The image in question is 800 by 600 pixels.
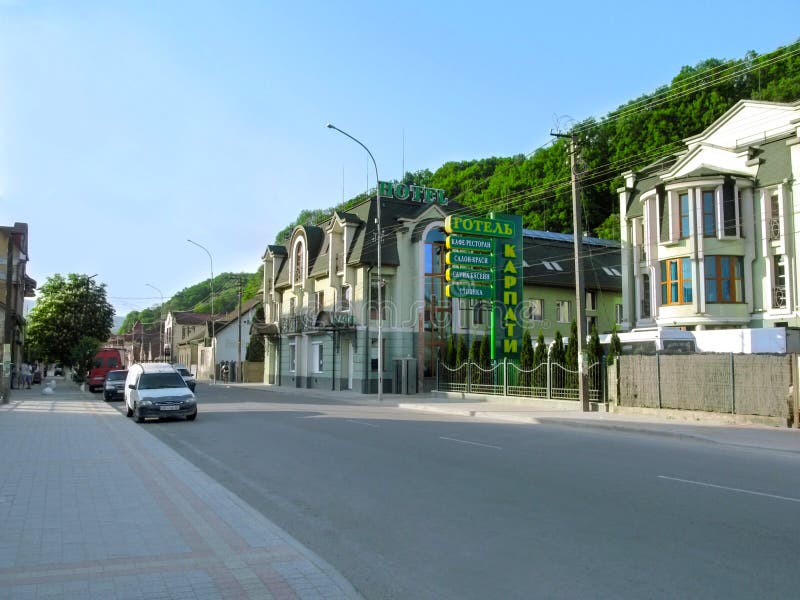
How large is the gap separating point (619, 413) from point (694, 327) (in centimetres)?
1359

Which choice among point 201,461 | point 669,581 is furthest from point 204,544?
point 201,461

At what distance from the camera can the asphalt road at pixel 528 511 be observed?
562 cm

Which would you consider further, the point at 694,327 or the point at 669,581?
the point at 694,327

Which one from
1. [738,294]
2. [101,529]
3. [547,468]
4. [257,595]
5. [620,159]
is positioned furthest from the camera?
[620,159]

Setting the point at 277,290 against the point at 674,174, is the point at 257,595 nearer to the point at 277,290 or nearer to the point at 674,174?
the point at 674,174

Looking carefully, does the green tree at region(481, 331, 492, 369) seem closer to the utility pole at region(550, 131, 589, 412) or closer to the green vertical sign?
the green vertical sign

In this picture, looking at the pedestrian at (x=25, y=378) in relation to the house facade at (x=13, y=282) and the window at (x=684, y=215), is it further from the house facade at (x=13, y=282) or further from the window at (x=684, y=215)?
the window at (x=684, y=215)

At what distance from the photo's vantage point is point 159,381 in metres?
21.8

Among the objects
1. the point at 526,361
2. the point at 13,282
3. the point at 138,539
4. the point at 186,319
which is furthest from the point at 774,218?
the point at 186,319

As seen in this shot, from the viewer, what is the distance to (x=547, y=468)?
1143cm

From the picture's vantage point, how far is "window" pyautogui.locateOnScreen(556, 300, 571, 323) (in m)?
46.6

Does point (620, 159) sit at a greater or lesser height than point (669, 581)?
greater

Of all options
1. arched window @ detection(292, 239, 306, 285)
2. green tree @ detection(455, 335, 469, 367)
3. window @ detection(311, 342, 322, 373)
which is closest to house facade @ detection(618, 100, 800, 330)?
green tree @ detection(455, 335, 469, 367)

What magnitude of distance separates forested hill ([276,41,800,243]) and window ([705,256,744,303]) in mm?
11647
